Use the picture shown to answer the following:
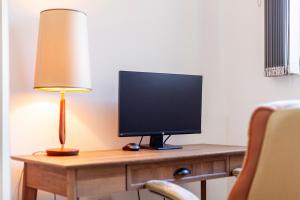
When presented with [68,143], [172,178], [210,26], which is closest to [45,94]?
[68,143]

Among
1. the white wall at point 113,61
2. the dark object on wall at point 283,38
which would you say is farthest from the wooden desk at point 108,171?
the dark object on wall at point 283,38

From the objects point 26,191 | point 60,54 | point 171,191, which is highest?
point 60,54

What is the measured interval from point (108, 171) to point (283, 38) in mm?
1467

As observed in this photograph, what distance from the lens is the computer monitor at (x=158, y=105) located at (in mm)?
2332

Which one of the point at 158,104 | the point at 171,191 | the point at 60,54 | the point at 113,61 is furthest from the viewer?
the point at 113,61

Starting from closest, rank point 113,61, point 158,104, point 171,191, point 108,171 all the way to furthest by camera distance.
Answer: point 171,191 < point 108,171 < point 158,104 < point 113,61

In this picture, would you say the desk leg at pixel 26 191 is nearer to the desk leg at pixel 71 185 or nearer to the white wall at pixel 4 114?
the white wall at pixel 4 114

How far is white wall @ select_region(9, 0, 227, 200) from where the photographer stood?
2246mm

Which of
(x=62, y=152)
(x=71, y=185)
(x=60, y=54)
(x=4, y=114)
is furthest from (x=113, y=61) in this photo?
(x=71, y=185)

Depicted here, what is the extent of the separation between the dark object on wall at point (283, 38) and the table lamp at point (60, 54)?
129cm

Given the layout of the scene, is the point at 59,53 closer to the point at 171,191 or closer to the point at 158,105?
the point at 158,105

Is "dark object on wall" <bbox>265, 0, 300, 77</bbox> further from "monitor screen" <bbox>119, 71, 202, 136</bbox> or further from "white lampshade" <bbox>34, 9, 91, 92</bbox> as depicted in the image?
"white lampshade" <bbox>34, 9, 91, 92</bbox>

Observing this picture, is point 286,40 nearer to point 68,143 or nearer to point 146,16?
point 146,16

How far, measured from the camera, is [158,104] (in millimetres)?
2479
